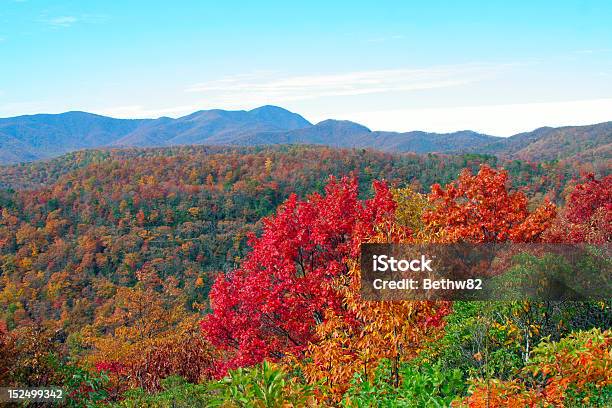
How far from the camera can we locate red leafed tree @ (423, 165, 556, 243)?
12.5 metres

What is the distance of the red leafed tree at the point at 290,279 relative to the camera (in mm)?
11367

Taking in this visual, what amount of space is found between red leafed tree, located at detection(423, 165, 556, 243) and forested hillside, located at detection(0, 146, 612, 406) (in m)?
0.05

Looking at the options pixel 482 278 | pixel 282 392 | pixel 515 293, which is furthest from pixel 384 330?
pixel 482 278

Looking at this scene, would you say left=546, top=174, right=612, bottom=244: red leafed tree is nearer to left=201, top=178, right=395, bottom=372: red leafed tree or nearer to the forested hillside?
the forested hillside

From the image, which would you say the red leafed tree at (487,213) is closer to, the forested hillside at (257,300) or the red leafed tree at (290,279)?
the forested hillside at (257,300)

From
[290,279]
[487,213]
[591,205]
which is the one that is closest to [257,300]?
[290,279]

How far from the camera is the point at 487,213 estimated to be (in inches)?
512

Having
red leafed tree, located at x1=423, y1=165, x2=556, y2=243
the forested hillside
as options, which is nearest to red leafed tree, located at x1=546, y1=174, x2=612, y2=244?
the forested hillside

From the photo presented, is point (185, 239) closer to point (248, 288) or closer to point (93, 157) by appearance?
point (248, 288)

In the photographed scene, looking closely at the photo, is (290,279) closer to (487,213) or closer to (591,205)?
(487,213)

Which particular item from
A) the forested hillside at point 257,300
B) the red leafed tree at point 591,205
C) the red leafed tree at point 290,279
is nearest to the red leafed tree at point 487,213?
the forested hillside at point 257,300

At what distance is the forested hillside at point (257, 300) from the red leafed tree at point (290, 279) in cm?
4

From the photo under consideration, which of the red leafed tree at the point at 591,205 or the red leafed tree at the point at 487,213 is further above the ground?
the red leafed tree at the point at 487,213

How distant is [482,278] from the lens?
11148 mm
